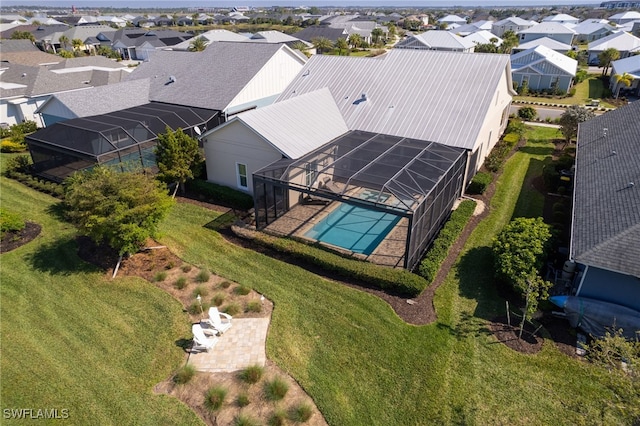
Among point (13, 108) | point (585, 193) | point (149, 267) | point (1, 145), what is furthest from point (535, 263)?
point (13, 108)

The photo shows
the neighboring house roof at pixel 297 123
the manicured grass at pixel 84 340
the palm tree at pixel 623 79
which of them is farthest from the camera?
the palm tree at pixel 623 79

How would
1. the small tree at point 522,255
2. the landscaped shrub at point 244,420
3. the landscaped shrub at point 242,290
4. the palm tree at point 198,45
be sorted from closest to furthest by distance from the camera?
the landscaped shrub at point 244,420 < the small tree at point 522,255 < the landscaped shrub at point 242,290 < the palm tree at point 198,45

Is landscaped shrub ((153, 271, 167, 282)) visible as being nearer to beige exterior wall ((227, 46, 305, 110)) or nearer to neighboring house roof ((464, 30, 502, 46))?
beige exterior wall ((227, 46, 305, 110))

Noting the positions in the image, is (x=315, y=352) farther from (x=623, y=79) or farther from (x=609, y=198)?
(x=623, y=79)

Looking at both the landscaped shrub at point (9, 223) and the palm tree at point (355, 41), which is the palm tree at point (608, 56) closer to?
the palm tree at point (355, 41)

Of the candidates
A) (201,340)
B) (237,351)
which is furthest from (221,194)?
(237,351)

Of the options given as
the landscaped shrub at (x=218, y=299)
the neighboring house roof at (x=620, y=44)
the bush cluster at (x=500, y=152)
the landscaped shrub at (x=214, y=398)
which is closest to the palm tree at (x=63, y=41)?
the bush cluster at (x=500, y=152)

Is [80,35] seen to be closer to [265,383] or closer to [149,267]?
[149,267]
